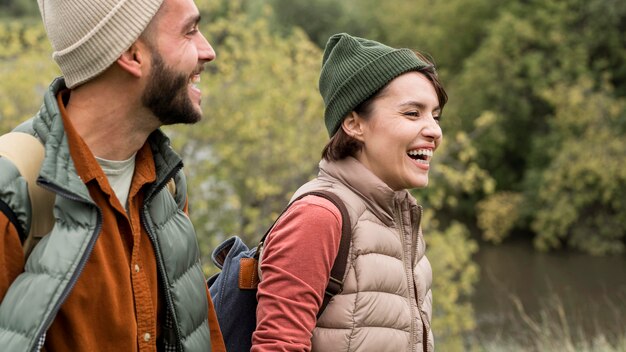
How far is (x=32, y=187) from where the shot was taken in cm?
187

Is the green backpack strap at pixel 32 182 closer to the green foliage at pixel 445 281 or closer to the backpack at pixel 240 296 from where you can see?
the backpack at pixel 240 296

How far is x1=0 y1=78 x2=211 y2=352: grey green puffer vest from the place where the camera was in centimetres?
179

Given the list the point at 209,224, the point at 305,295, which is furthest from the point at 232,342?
the point at 209,224

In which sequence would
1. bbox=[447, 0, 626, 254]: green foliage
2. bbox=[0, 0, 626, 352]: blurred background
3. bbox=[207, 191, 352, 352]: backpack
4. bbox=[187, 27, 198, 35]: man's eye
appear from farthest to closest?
bbox=[447, 0, 626, 254]: green foliage
bbox=[0, 0, 626, 352]: blurred background
bbox=[207, 191, 352, 352]: backpack
bbox=[187, 27, 198, 35]: man's eye

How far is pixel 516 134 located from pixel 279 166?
16.5m

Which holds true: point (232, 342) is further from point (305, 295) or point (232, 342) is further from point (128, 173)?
point (128, 173)

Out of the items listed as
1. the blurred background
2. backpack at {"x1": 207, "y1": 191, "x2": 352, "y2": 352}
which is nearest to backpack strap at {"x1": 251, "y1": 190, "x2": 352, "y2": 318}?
backpack at {"x1": 207, "y1": 191, "x2": 352, "y2": 352}

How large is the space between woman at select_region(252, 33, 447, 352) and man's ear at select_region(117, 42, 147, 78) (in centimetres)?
53

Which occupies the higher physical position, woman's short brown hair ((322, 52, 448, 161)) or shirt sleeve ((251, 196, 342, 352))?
woman's short brown hair ((322, 52, 448, 161))

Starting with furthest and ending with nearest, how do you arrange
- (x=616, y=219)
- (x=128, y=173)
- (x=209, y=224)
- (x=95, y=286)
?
(x=616, y=219) → (x=209, y=224) → (x=128, y=173) → (x=95, y=286)

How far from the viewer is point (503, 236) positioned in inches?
963

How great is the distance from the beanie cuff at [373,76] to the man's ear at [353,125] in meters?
0.02

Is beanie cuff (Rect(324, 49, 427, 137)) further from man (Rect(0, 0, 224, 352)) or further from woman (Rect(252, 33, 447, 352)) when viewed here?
man (Rect(0, 0, 224, 352))

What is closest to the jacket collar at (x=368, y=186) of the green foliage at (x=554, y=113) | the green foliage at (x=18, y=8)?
the green foliage at (x=554, y=113)
